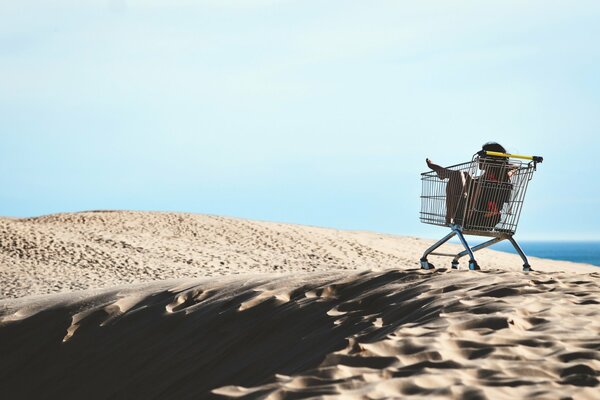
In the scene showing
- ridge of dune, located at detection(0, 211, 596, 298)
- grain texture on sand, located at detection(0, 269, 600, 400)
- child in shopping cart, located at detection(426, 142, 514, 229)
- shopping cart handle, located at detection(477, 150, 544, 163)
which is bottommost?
ridge of dune, located at detection(0, 211, 596, 298)

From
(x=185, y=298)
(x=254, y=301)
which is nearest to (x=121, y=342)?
(x=185, y=298)

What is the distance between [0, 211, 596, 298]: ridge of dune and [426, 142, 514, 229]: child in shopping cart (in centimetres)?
671

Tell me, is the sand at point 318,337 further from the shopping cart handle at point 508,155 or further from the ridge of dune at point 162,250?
the ridge of dune at point 162,250

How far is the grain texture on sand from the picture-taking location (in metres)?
4.56

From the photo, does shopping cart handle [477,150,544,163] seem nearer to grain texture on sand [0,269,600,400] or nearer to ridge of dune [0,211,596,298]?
grain texture on sand [0,269,600,400]

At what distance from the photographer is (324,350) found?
5.49 meters

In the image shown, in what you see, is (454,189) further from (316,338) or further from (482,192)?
(316,338)

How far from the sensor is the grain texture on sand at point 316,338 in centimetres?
456

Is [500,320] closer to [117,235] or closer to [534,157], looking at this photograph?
[534,157]

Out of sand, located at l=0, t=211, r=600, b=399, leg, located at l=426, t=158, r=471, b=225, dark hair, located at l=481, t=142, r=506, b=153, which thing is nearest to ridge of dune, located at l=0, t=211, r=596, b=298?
sand, located at l=0, t=211, r=600, b=399

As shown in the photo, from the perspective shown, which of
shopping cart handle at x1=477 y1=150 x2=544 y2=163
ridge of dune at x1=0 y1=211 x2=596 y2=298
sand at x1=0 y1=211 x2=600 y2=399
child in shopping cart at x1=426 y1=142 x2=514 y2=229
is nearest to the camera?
sand at x1=0 y1=211 x2=600 y2=399

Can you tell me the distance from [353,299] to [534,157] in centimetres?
328

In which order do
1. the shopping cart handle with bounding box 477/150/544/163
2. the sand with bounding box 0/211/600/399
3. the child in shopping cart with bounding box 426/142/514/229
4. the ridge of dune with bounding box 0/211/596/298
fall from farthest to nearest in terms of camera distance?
the ridge of dune with bounding box 0/211/596/298 < the child in shopping cart with bounding box 426/142/514/229 < the shopping cart handle with bounding box 477/150/544/163 < the sand with bounding box 0/211/600/399

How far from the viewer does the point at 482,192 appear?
9094mm
